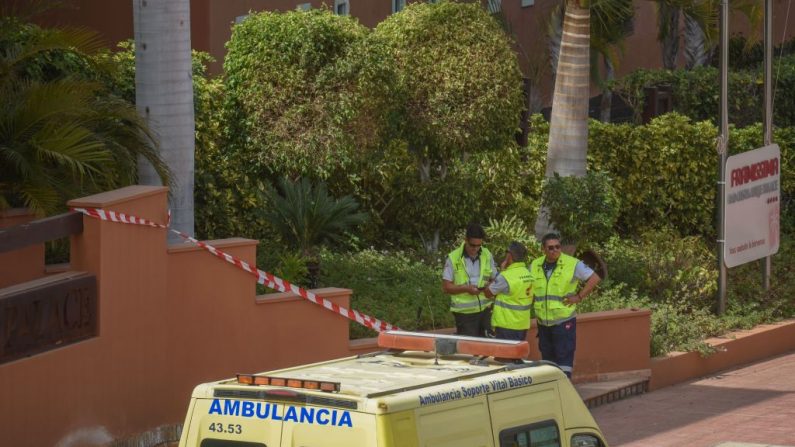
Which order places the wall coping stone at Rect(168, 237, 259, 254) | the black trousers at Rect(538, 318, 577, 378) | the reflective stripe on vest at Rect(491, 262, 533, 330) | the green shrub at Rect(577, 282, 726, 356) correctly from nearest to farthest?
the wall coping stone at Rect(168, 237, 259, 254) → the reflective stripe on vest at Rect(491, 262, 533, 330) → the black trousers at Rect(538, 318, 577, 378) → the green shrub at Rect(577, 282, 726, 356)

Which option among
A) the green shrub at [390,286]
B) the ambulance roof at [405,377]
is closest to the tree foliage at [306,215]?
the green shrub at [390,286]

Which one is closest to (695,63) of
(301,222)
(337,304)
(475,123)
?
(475,123)

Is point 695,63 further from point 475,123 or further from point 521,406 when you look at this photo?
point 521,406

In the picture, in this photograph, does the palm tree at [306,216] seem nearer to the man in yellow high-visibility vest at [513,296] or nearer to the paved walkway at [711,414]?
the man in yellow high-visibility vest at [513,296]

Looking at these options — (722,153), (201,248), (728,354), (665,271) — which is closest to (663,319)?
(728,354)

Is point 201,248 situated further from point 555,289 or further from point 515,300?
point 555,289

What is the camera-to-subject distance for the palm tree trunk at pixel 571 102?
18.7 metres

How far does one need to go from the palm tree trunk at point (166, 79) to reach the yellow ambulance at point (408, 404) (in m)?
5.79

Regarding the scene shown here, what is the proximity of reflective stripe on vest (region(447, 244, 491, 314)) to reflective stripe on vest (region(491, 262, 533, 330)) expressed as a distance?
34 centimetres

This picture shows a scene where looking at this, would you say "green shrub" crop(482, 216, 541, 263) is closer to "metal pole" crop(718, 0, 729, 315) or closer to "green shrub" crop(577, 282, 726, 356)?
"green shrub" crop(577, 282, 726, 356)

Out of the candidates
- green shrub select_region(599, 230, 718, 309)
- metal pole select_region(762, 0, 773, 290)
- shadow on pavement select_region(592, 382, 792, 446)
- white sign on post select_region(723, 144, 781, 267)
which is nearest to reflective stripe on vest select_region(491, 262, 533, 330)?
shadow on pavement select_region(592, 382, 792, 446)

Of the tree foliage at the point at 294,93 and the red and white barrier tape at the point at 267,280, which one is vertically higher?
the tree foliage at the point at 294,93

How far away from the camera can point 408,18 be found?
19.9 m

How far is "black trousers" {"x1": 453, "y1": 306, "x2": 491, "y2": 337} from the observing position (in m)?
13.8
